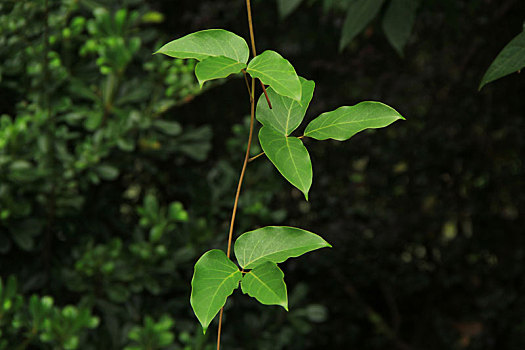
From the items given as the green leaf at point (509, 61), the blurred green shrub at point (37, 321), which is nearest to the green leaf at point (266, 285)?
the green leaf at point (509, 61)

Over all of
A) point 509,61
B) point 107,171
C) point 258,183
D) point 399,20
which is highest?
point 509,61

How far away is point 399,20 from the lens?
1.28m

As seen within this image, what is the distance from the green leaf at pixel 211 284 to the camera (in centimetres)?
54

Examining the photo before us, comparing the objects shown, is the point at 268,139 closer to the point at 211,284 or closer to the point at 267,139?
the point at 267,139

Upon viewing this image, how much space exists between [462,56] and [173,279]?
5.66ft

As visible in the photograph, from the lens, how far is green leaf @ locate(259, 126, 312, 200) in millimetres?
553

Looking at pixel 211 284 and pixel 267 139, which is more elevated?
pixel 267 139

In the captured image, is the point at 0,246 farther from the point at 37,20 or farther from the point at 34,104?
the point at 37,20

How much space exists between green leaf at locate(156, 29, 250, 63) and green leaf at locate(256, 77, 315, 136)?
7 centimetres

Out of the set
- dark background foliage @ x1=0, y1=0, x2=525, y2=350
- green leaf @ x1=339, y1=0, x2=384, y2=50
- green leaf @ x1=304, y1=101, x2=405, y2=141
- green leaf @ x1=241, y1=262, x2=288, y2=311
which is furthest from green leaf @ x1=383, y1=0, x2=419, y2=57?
green leaf @ x1=241, y1=262, x2=288, y2=311

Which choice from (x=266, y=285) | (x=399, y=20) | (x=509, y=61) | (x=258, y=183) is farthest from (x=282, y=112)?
(x=258, y=183)

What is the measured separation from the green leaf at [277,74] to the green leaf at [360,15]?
27.0 inches

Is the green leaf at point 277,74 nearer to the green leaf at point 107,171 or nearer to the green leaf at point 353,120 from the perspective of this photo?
the green leaf at point 353,120

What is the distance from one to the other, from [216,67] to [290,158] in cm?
12
